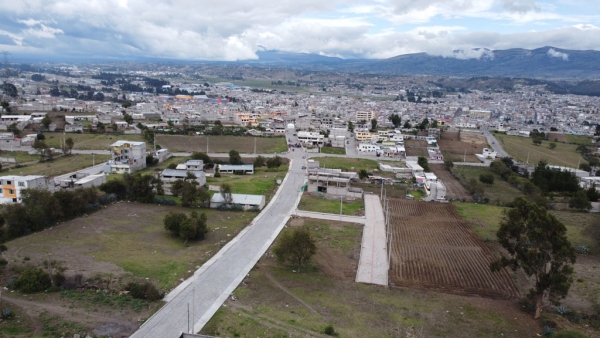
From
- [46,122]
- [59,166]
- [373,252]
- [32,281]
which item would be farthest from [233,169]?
[46,122]

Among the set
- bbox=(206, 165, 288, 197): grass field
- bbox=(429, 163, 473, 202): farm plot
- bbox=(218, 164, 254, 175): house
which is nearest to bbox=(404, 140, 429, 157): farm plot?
bbox=(429, 163, 473, 202): farm plot

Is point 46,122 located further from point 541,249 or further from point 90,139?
point 541,249

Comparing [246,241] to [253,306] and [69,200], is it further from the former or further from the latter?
[69,200]

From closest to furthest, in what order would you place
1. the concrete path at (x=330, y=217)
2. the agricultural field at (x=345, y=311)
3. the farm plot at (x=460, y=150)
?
the agricultural field at (x=345, y=311) < the concrete path at (x=330, y=217) < the farm plot at (x=460, y=150)

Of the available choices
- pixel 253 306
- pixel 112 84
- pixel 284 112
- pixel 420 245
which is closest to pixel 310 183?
pixel 420 245

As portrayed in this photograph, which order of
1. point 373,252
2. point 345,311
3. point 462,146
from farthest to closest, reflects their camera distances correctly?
point 462,146
point 373,252
point 345,311

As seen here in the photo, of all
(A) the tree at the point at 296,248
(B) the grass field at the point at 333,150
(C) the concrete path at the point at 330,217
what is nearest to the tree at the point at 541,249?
(A) the tree at the point at 296,248

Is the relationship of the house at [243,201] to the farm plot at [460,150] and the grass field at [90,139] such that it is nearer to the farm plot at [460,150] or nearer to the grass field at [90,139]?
the grass field at [90,139]
